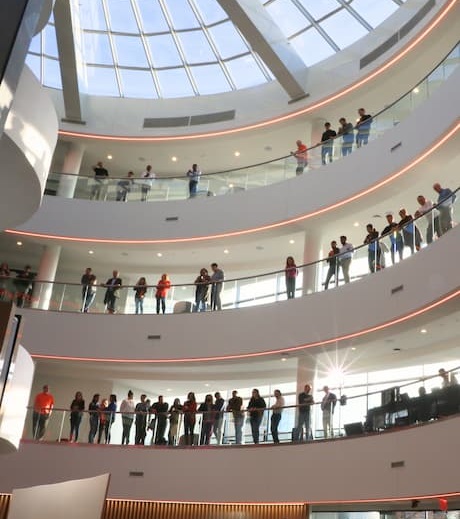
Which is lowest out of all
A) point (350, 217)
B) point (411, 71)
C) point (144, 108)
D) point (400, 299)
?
point (400, 299)

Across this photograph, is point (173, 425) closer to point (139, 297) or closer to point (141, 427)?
point (141, 427)

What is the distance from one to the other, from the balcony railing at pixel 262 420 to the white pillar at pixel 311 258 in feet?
9.80

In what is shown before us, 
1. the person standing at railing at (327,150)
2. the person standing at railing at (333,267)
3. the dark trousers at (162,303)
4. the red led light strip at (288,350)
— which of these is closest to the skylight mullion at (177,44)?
the person standing at railing at (327,150)

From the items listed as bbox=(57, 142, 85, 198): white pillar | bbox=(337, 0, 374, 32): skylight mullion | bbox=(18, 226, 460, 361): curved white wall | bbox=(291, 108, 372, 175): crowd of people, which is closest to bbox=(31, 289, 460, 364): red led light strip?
bbox=(18, 226, 460, 361): curved white wall

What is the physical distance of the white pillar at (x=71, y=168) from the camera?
23.4 metres

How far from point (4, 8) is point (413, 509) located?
13.7 metres

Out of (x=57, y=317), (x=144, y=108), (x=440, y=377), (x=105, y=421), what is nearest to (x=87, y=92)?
(x=144, y=108)

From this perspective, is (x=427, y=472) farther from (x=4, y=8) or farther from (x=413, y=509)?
(x=4, y=8)

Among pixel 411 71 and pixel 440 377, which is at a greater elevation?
pixel 411 71

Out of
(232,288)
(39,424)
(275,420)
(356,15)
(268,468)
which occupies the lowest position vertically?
(268,468)

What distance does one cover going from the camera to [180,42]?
82.4 ft

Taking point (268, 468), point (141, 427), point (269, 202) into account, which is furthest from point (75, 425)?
point (269, 202)

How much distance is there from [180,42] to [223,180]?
244 inches

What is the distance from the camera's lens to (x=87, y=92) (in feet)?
89.3
